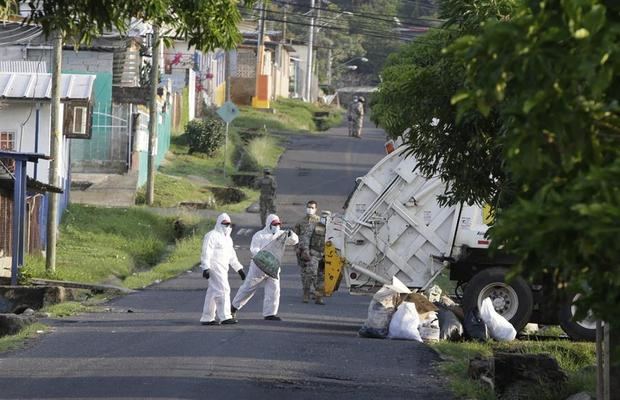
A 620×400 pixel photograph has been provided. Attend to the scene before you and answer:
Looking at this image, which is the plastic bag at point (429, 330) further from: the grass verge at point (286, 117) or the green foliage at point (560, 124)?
the grass verge at point (286, 117)

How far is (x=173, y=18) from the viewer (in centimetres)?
1093

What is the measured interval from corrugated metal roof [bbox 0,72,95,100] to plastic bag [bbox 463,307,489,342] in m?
15.6

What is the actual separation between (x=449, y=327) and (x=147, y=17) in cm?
854

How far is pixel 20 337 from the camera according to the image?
1661 centimetres

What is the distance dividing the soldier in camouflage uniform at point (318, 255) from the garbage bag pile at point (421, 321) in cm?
437

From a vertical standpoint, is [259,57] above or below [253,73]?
above

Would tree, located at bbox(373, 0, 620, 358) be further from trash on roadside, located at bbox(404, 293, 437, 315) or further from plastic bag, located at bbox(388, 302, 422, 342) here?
trash on roadside, located at bbox(404, 293, 437, 315)

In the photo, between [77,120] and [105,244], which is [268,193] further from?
[77,120]

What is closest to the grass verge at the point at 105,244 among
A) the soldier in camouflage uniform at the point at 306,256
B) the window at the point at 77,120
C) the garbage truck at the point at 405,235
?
the window at the point at 77,120

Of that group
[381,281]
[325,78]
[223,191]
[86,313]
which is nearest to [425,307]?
[381,281]

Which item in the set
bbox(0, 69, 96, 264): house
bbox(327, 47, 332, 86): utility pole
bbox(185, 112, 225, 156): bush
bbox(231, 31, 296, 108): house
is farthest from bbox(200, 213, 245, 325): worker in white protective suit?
bbox(327, 47, 332, 86): utility pole

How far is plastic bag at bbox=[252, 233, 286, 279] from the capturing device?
63.5 feet

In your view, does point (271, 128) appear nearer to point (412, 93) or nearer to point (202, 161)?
point (202, 161)

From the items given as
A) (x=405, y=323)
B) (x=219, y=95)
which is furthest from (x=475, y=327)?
(x=219, y=95)
